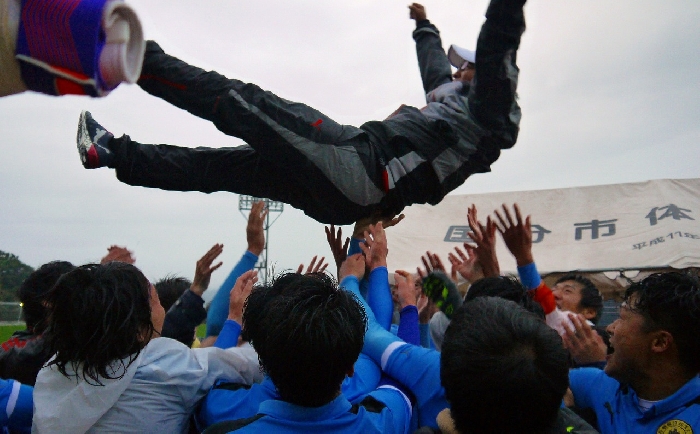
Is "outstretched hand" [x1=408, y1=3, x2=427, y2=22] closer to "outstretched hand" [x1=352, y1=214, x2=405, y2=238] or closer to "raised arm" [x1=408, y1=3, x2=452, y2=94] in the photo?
"raised arm" [x1=408, y1=3, x2=452, y2=94]

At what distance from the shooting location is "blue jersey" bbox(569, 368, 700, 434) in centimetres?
167

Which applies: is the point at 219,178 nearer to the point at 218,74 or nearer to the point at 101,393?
the point at 218,74

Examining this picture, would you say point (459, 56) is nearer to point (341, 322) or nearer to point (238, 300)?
point (238, 300)

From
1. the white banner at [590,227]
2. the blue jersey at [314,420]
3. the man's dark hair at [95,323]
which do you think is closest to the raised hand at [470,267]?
the blue jersey at [314,420]

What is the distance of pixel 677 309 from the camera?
177 cm

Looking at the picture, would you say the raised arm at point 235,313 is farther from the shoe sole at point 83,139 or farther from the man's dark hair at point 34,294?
the shoe sole at point 83,139

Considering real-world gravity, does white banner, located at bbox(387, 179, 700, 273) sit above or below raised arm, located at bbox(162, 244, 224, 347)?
above

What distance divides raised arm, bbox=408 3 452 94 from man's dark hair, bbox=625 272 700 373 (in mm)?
1702

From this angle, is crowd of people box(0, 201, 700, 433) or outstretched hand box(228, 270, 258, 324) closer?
crowd of people box(0, 201, 700, 433)

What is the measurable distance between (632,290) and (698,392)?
36cm

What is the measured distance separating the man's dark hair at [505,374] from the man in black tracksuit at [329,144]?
130 cm

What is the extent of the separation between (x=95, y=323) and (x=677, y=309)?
174 cm

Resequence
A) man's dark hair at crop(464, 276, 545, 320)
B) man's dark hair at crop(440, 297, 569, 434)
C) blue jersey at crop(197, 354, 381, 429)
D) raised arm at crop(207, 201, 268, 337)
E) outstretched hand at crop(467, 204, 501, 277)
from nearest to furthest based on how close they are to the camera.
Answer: man's dark hair at crop(440, 297, 569, 434)
blue jersey at crop(197, 354, 381, 429)
man's dark hair at crop(464, 276, 545, 320)
raised arm at crop(207, 201, 268, 337)
outstretched hand at crop(467, 204, 501, 277)

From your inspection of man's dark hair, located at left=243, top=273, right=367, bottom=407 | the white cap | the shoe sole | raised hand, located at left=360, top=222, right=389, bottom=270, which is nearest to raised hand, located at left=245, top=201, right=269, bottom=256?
raised hand, located at left=360, top=222, right=389, bottom=270
